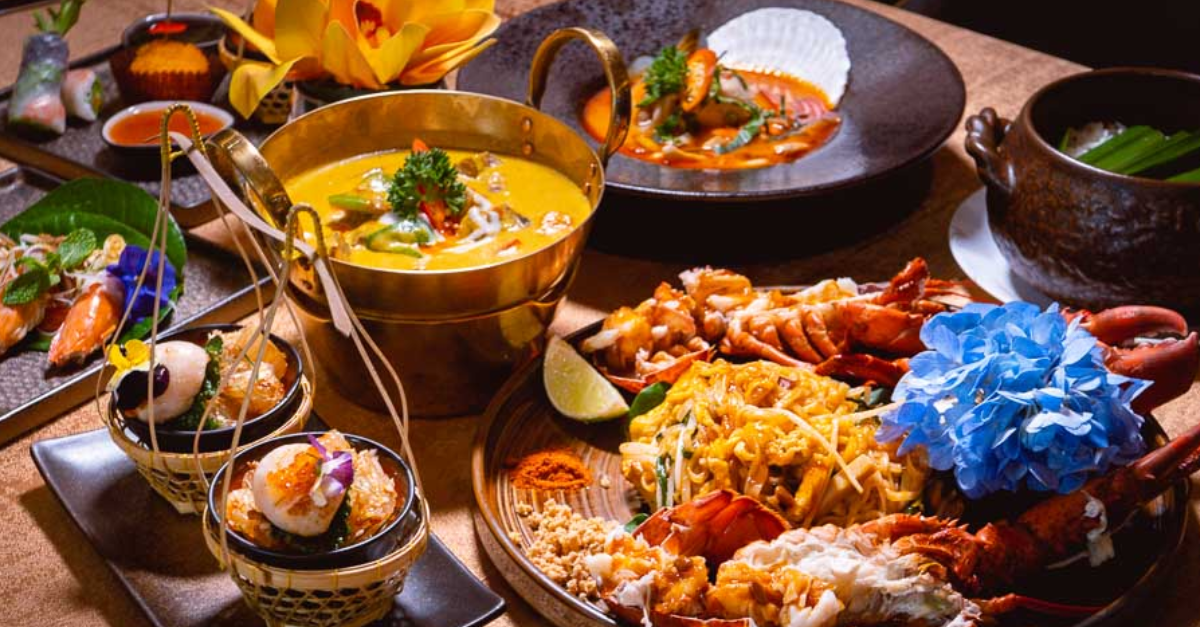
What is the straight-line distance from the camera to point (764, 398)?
1.78m

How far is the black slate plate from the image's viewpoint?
1509 millimetres

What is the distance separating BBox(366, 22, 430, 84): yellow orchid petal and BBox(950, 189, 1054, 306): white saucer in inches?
45.2

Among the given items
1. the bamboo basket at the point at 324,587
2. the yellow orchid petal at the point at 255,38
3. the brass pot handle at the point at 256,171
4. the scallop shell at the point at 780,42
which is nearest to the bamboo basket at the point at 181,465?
the bamboo basket at the point at 324,587

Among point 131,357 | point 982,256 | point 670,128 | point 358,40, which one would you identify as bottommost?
point 982,256

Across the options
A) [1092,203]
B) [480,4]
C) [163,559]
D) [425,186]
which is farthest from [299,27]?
[1092,203]

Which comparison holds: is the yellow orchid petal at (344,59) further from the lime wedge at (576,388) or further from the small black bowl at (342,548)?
the small black bowl at (342,548)

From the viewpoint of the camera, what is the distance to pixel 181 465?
5.16 ft

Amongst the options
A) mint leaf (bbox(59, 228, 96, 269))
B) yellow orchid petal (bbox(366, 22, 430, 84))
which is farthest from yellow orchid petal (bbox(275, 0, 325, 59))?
mint leaf (bbox(59, 228, 96, 269))

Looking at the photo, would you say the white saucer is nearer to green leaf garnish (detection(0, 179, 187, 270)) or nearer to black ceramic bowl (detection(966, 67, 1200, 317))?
black ceramic bowl (detection(966, 67, 1200, 317))

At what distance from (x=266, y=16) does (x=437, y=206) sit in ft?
2.41

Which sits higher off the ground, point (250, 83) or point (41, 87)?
point (250, 83)

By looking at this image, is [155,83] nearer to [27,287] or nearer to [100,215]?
[100,215]

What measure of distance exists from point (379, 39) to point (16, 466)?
1056 millimetres

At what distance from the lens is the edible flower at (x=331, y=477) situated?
138 centimetres
